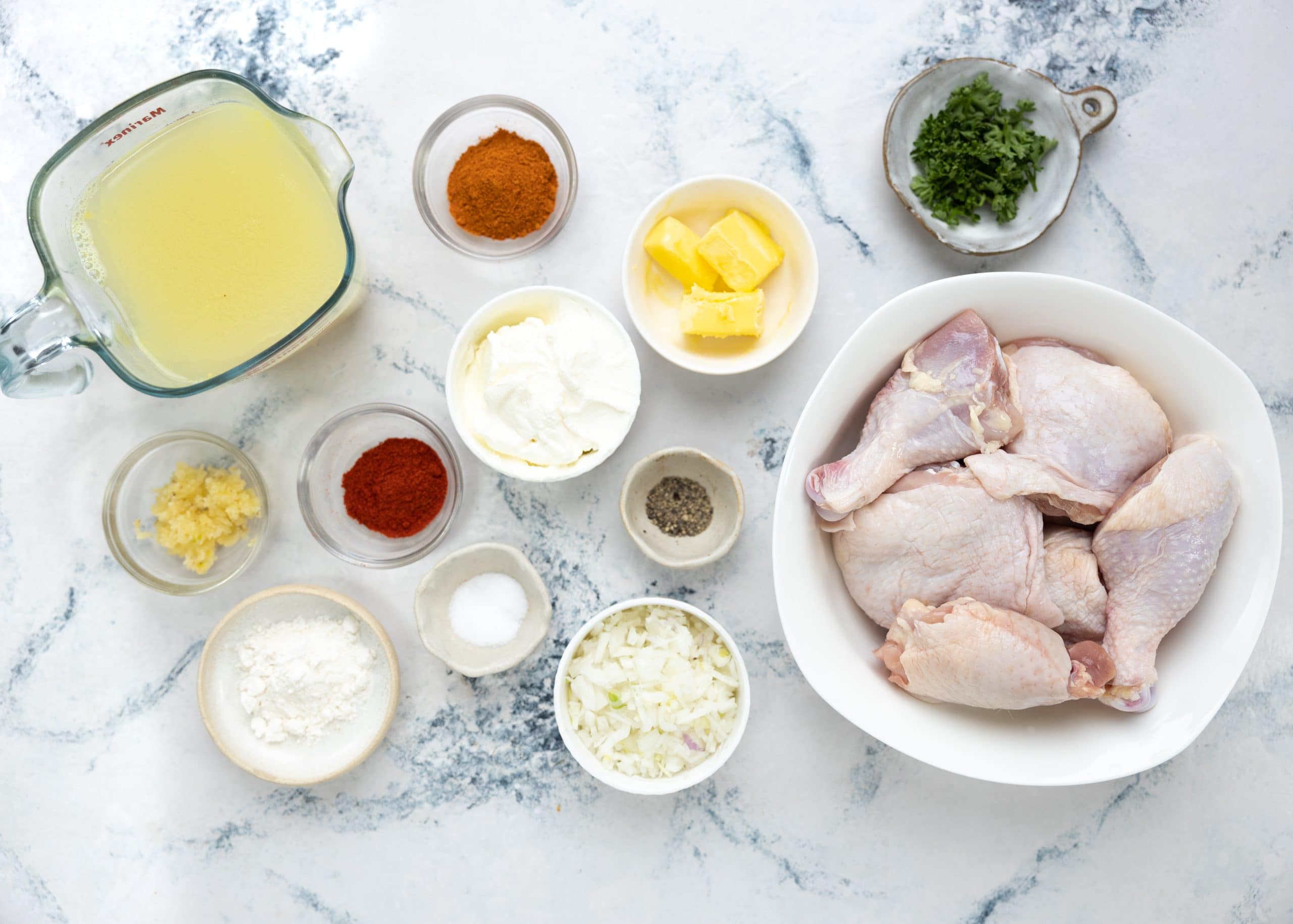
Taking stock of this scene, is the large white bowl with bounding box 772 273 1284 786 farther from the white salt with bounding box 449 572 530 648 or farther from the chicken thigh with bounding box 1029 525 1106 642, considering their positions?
the white salt with bounding box 449 572 530 648

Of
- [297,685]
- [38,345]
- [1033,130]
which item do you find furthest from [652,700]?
[1033,130]

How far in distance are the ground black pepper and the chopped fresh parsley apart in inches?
32.3

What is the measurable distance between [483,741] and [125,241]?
1287mm

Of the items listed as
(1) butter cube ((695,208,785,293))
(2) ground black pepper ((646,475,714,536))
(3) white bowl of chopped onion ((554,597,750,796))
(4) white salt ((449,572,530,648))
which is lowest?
(3) white bowl of chopped onion ((554,597,750,796))

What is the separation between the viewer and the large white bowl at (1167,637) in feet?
4.95

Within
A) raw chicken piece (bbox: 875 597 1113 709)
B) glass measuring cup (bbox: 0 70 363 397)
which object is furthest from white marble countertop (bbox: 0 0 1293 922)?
raw chicken piece (bbox: 875 597 1113 709)

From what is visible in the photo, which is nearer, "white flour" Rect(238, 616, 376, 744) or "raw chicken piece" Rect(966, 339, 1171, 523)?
"raw chicken piece" Rect(966, 339, 1171, 523)

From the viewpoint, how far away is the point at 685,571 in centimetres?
190

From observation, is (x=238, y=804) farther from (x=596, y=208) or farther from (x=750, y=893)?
(x=596, y=208)

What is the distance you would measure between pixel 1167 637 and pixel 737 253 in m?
1.16

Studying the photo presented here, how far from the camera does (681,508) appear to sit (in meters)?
1.88

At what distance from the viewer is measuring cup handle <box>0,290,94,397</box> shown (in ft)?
4.89

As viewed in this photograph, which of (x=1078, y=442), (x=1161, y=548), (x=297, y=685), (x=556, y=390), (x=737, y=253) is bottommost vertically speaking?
(x=297, y=685)

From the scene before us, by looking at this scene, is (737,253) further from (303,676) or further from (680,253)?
(303,676)
